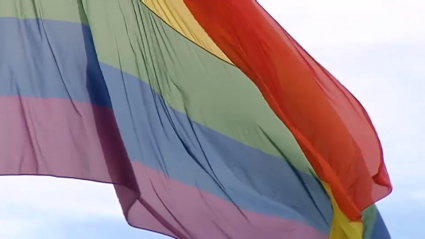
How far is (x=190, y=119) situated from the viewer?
24.8 ft

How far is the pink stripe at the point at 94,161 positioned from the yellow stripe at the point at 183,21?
1123mm

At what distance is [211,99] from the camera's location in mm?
7660

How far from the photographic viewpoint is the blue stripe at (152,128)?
23.7 feet

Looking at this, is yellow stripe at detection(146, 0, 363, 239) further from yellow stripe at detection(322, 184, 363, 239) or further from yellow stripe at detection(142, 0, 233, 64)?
yellow stripe at detection(322, 184, 363, 239)

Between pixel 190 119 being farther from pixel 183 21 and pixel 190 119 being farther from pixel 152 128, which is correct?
pixel 183 21

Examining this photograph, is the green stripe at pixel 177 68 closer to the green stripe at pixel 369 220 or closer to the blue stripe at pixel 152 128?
the blue stripe at pixel 152 128

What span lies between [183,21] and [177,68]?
0.57 meters

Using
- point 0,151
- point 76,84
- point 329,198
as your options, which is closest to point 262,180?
point 329,198

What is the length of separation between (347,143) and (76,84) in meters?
2.40

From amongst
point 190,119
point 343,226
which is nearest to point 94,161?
point 190,119

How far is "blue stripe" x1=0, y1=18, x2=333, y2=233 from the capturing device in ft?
23.7

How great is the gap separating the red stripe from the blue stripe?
15.8 inches

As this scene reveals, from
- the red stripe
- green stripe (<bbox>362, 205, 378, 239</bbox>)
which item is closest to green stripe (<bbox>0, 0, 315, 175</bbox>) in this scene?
the red stripe

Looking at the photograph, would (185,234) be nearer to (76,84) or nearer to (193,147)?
(193,147)
